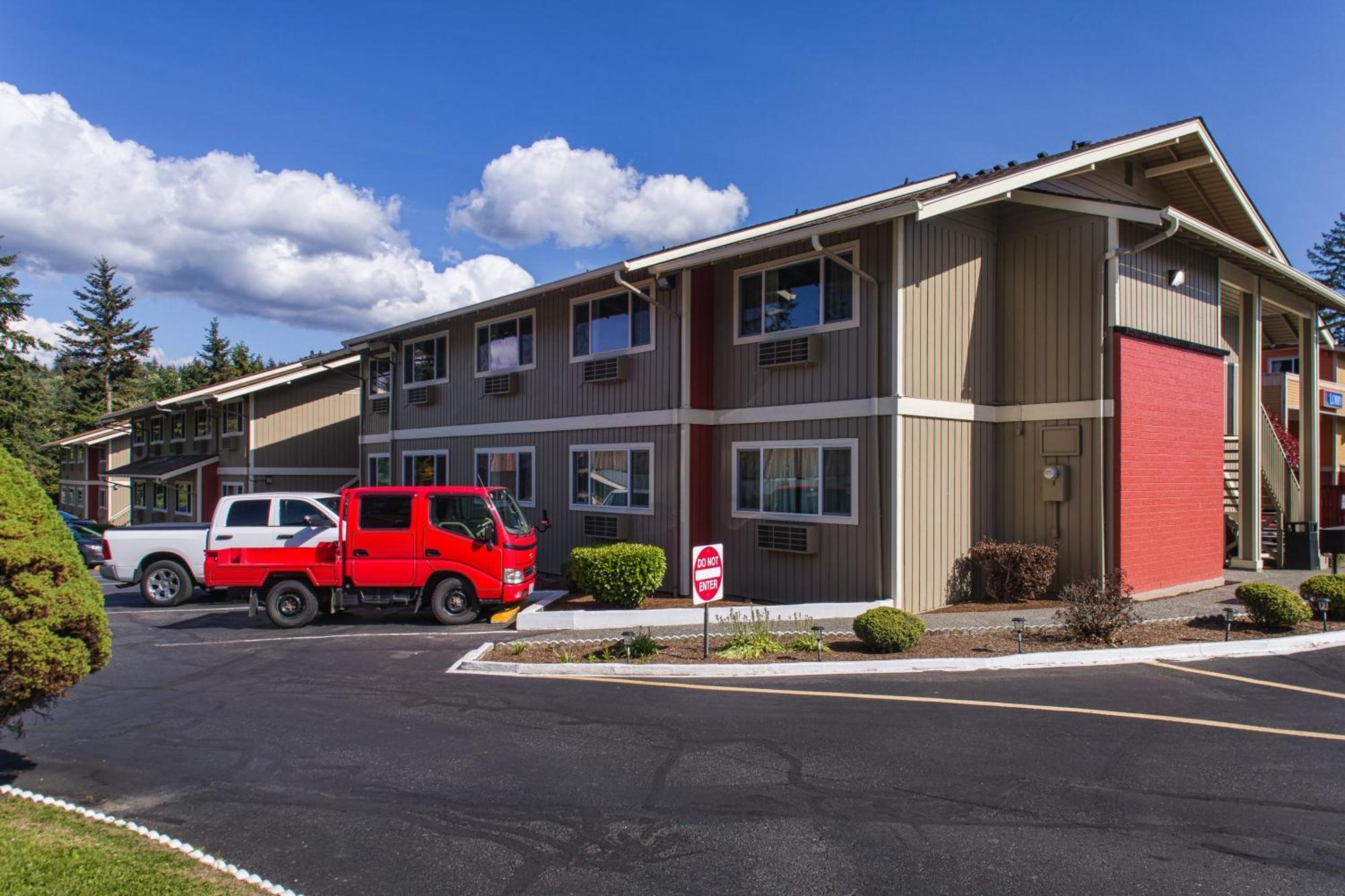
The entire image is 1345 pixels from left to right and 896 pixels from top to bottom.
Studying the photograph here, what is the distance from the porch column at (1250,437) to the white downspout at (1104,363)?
18.8 ft

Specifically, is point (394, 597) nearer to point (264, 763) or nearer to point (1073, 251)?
point (264, 763)

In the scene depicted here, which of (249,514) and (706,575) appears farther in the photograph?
(249,514)

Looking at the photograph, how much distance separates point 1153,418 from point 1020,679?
22.5 ft

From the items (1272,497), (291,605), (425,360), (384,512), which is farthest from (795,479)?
(425,360)

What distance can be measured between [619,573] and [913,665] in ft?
16.8

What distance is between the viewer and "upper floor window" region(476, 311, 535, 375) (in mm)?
18844

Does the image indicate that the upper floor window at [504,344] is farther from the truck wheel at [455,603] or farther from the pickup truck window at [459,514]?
the truck wheel at [455,603]

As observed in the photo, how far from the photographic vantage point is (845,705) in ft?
25.5

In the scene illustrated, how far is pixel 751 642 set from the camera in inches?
396

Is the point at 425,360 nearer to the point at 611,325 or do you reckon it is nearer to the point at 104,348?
the point at 611,325

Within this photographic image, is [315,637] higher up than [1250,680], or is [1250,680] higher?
[1250,680]

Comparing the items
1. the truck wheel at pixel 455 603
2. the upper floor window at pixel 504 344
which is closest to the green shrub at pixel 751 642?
the truck wheel at pixel 455 603

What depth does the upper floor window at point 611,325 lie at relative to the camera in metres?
15.9

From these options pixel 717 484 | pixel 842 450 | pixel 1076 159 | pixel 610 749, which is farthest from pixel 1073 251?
pixel 610 749
